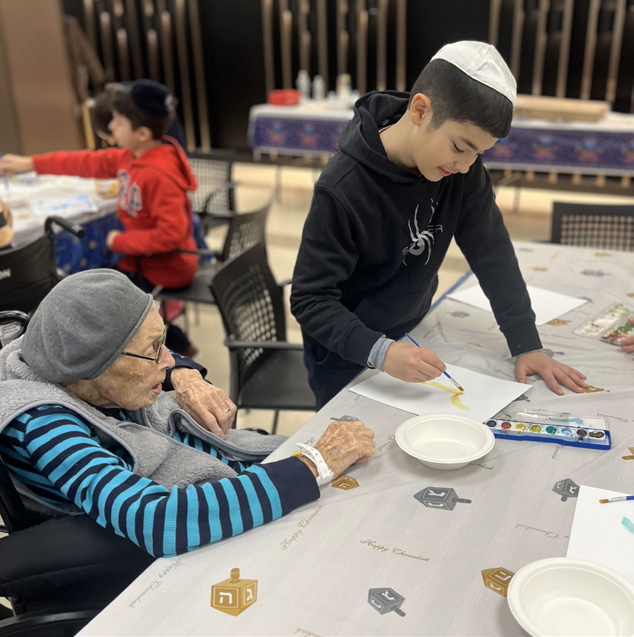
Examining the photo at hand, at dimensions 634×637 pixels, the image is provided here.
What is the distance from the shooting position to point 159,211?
304 cm

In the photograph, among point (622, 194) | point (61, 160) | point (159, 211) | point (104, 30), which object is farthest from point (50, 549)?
point (104, 30)

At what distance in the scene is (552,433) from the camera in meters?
1.32

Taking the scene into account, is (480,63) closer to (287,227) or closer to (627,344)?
(627,344)

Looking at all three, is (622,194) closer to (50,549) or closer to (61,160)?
(61,160)

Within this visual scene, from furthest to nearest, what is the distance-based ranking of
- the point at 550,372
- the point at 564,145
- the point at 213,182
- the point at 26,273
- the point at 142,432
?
1. the point at 564,145
2. the point at 213,182
3. the point at 26,273
4. the point at 550,372
5. the point at 142,432

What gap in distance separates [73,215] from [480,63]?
2.38m

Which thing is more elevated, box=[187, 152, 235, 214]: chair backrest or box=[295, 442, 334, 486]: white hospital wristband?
box=[295, 442, 334, 486]: white hospital wristband

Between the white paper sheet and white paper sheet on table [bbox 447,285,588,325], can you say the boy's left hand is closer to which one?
white paper sheet on table [bbox 447,285,588,325]

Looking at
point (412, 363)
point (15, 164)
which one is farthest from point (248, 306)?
point (15, 164)

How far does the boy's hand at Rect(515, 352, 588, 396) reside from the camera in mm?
1511

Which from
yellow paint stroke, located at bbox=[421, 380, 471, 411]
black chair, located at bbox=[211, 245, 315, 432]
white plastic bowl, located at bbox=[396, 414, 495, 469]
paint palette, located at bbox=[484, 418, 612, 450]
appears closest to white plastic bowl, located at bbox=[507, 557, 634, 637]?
white plastic bowl, located at bbox=[396, 414, 495, 469]

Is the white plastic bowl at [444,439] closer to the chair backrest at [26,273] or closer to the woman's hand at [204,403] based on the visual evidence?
the woman's hand at [204,403]

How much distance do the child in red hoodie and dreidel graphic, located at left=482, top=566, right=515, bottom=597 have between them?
238cm

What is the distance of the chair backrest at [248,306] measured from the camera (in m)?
2.15
